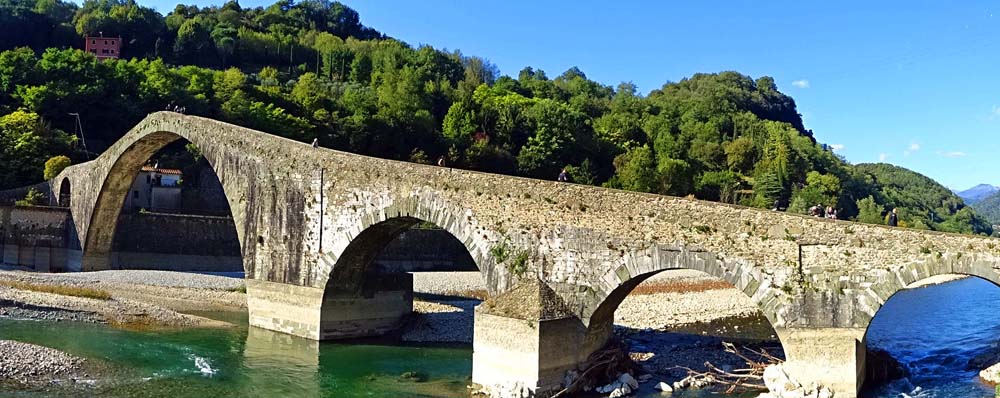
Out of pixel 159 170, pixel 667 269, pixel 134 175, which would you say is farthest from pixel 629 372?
pixel 159 170

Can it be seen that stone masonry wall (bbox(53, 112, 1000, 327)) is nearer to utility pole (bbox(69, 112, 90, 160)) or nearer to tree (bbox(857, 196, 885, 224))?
utility pole (bbox(69, 112, 90, 160))

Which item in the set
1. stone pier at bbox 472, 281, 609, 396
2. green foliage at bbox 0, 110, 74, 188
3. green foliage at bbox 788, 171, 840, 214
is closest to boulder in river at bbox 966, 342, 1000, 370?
stone pier at bbox 472, 281, 609, 396

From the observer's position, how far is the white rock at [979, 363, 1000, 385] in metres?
20.0

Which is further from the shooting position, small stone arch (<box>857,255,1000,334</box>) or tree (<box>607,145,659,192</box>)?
tree (<box>607,145,659,192</box>)

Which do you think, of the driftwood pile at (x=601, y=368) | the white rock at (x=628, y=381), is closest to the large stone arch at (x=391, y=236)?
the driftwood pile at (x=601, y=368)

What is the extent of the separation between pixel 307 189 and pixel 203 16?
91.5 meters

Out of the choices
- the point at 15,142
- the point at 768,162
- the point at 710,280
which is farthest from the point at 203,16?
the point at 710,280

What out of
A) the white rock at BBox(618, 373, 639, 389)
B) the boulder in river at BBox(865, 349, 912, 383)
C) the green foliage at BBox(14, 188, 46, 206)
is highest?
the green foliage at BBox(14, 188, 46, 206)

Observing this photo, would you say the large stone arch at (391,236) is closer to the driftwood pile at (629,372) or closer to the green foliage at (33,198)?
the driftwood pile at (629,372)

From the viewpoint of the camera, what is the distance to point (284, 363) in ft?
72.8

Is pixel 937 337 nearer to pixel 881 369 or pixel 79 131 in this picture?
pixel 881 369

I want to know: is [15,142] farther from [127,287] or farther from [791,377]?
[791,377]

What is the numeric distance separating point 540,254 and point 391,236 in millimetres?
7415

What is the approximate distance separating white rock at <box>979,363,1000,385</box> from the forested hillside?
164 ft
